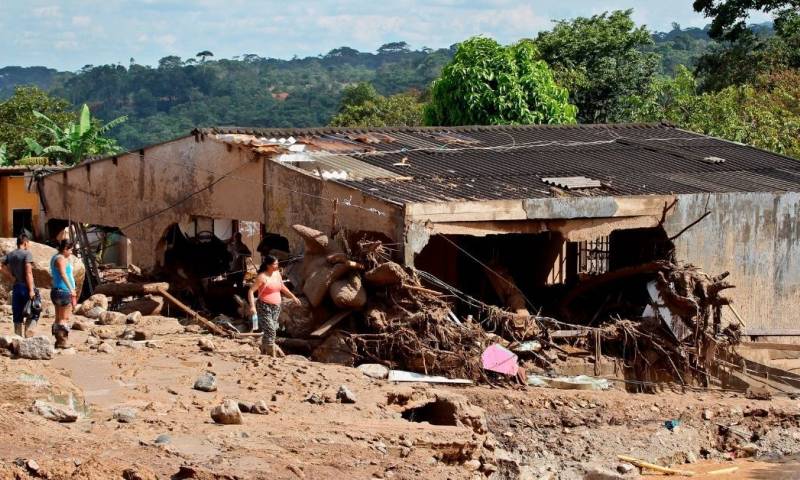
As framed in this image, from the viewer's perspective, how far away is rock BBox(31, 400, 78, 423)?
1063 centimetres

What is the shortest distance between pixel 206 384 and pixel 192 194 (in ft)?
23.0

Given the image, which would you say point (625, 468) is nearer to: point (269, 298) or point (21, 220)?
→ point (269, 298)

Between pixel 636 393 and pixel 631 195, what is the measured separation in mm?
2705

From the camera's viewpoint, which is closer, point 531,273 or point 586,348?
point 586,348

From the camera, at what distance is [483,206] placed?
16219 mm

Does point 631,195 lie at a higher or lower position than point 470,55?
lower

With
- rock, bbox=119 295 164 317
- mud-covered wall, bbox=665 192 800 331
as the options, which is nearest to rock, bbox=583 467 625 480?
mud-covered wall, bbox=665 192 800 331

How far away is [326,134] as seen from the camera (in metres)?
21.1

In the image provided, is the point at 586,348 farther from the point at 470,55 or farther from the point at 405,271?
the point at 470,55

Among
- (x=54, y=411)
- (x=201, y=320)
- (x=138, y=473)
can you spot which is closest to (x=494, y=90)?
(x=201, y=320)

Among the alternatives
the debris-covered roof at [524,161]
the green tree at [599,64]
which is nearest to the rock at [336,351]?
the debris-covered roof at [524,161]

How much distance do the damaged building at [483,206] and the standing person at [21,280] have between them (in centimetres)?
386

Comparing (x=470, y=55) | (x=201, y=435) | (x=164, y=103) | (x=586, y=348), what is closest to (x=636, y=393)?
(x=586, y=348)

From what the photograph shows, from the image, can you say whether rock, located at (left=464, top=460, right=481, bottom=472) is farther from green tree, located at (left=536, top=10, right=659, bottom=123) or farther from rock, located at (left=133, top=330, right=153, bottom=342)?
green tree, located at (left=536, top=10, right=659, bottom=123)
